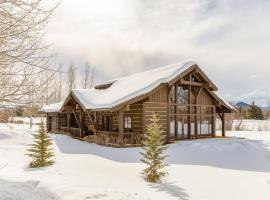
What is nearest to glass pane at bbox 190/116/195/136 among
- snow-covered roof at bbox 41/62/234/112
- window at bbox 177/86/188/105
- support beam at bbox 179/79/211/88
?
window at bbox 177/86/188/105

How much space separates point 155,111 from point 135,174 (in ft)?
30.7

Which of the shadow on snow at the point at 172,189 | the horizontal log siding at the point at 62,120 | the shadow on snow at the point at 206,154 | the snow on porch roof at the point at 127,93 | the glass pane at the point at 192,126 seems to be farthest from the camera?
the horizontal log siding at the point at 62,120

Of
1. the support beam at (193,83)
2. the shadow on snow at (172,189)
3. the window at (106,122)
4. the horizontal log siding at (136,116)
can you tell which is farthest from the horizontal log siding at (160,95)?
the shadow on snow at (172,189)

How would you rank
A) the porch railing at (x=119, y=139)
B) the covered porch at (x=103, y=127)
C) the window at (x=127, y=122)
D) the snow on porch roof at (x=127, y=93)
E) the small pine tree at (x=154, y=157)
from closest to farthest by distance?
the small pine tree at (x=154, y=157) < the porch railing at (x=119, y=139) < the snow on porch roof at (x=127, y=93) < the covered porch at (x=103, y=127) < the window at (x=127, y=122)

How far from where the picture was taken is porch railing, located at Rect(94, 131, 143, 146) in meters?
21.1

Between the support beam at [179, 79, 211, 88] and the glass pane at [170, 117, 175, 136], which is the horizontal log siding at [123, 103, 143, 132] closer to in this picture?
the glass pane at [170, 117, 175, 136]

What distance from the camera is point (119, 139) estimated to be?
21062 millimetres

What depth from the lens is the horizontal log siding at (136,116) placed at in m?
22.5

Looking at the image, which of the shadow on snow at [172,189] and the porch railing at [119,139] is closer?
the shadow on snow at [172,189]

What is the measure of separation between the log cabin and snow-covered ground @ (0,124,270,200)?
2.36 metres

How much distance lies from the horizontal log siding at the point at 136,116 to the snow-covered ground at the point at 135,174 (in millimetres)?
3004

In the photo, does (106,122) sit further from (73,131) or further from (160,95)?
(160,95)

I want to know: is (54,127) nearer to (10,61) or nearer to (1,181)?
(1,181)

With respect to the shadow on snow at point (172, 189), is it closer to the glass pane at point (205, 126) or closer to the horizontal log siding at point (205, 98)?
the glass pane at point (205, 126)
